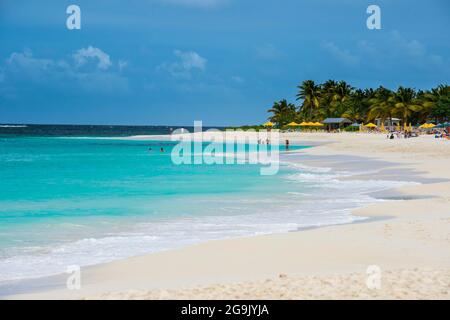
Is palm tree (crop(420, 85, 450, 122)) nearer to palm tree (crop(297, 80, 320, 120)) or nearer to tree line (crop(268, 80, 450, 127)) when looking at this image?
tree line (crop(268, 80, 450, 127))

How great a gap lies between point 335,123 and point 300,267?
88686 mm

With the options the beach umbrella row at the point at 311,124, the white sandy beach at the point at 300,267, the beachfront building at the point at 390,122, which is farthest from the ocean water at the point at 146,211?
the beachfront building at the point at 390,122

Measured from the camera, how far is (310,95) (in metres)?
104

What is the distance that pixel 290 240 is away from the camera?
10492 mm

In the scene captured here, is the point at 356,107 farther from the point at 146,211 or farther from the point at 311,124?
the point at 146,211

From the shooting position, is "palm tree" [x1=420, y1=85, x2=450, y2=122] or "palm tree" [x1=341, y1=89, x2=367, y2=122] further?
"palm tree" [x1=341, y1=89, x2=367, y2=122]

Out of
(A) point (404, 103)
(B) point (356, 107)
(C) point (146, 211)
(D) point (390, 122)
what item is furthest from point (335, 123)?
(C) point (146, 211)

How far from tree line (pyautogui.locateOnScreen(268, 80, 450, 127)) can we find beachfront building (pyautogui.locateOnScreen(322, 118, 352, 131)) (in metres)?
1.49

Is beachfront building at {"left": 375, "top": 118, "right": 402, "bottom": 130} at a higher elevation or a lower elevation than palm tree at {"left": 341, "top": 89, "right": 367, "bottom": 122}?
lower

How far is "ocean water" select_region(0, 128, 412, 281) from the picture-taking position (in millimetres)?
10633

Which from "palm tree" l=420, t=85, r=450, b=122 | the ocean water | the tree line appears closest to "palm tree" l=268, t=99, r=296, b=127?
the tree line

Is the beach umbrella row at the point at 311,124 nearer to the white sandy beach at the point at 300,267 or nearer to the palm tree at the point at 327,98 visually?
the palm tree at the point at 327,98
